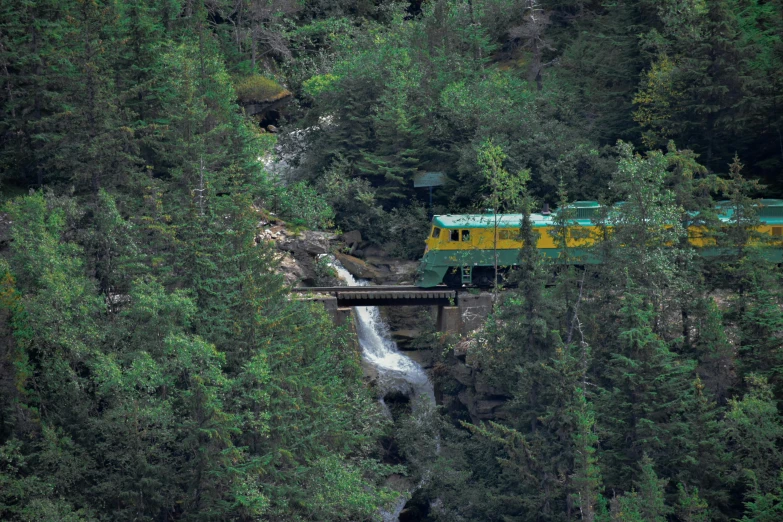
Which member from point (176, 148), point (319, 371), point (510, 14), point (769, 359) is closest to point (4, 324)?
point (319, 371)

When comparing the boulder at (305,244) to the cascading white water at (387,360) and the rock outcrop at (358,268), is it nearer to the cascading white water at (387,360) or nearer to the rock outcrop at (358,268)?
the rock outcrop at (358,268)

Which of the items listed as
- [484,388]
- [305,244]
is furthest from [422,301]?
[305,244]

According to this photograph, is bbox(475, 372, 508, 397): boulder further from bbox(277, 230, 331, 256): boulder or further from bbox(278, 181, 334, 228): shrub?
bbox(278, 181, 334, 228): shrub

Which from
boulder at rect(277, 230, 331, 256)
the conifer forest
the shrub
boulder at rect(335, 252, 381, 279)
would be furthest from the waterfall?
the shrub

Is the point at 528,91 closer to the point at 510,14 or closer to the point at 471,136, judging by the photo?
the point at 471,136

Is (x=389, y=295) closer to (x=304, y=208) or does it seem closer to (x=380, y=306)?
(x=380, y=306)
